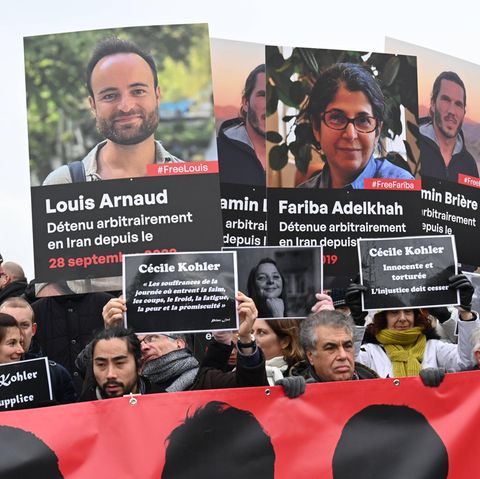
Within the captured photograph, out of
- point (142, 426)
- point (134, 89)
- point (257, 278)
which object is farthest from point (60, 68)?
point (142, 426)

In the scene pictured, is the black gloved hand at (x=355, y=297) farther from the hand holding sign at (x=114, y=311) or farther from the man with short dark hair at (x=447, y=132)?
the man with short dark hair at (x=447, y=132)

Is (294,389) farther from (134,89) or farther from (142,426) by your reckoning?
(134,89)

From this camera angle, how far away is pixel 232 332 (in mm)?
7246

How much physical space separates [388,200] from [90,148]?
83.4 inches

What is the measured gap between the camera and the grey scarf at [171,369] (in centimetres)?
714

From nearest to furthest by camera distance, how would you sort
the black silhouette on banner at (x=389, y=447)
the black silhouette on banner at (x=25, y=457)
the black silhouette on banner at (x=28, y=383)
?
1. the black silhouette on banner at (x=25, y=457)
2. the black silhouette on banner at (x=389, y=447)
3. the black silhouette on banner at (x=28, y=383)

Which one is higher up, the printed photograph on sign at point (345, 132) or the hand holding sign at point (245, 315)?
the printed photograph on sign at point (345, 132)

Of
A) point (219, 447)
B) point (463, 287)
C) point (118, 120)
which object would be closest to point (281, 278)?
point (463, 287)

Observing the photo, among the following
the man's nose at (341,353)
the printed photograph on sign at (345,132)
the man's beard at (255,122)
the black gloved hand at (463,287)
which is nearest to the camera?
the man's nose at (341,353)

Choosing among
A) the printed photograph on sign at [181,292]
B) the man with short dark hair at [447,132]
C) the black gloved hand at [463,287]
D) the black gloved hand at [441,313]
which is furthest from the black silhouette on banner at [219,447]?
the man with short dark hair at [447,132]

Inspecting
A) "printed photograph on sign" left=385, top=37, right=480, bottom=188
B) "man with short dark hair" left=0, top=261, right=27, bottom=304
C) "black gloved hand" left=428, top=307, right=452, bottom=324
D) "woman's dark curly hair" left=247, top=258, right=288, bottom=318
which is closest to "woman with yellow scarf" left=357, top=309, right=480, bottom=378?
"black gloved hand" left=428, top=307, right=452, bottom=324

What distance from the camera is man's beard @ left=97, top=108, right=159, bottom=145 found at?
830 centimetres

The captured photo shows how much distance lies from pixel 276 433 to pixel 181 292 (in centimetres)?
98

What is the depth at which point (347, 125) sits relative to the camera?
29.7ft
